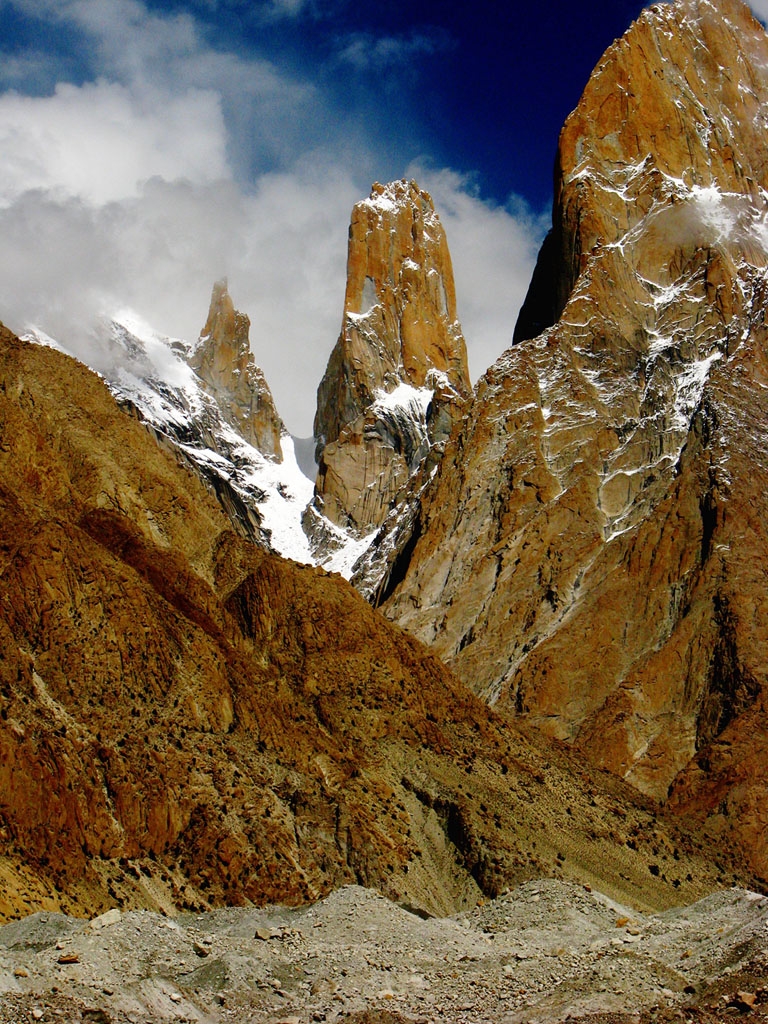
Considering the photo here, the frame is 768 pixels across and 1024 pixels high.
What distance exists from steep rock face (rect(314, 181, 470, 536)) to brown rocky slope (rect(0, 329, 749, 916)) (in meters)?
90.8

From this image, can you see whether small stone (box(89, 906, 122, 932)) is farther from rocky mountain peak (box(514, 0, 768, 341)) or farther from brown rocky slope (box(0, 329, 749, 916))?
rocky mountain peak (box(514, 0, 768, 341))

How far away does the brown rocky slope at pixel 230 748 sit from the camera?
5159cm

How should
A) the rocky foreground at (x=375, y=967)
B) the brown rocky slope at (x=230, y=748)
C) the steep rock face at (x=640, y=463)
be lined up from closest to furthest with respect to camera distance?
the rocky foreground at (x=375, y=967)
the brown rocky slope at (x=230, y=748)
the steep rock face at (x=640, y=463)

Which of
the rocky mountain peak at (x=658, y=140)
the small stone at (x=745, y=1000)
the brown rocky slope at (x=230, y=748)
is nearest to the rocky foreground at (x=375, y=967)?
the small stone at (x=745, y=1000)

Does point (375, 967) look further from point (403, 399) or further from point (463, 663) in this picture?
point (403, 399)

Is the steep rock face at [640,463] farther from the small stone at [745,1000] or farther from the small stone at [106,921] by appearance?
the small stone at [106,921]

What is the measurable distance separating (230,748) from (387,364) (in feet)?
418

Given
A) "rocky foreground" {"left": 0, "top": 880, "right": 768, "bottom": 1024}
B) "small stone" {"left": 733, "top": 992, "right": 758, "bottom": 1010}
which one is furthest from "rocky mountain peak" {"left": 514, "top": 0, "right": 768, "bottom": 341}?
"small stone" {"left": 733, "top": 992, "right": 758, "bottom": 1010}

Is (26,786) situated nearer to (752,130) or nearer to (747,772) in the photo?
(747,772)

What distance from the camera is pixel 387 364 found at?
18438 centimetres

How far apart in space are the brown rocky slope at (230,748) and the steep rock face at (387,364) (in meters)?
90.8

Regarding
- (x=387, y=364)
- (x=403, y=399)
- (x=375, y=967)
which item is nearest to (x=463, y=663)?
(x=375, y=967)

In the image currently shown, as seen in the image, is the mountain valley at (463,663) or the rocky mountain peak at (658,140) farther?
the rocky mountain peak at (658,140)

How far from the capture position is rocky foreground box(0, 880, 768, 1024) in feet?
114
